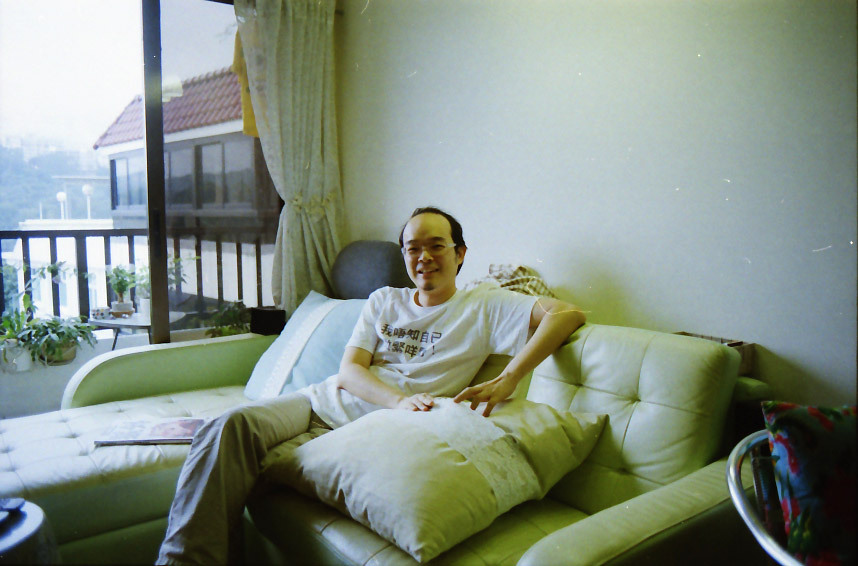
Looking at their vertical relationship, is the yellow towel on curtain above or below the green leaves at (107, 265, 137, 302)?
above

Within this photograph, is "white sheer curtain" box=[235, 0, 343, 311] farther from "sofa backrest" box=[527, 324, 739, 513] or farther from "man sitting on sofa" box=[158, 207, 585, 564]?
"sofa backrest" box=[527, 324, 739, 513]

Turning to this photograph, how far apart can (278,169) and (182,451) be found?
3.94 feet

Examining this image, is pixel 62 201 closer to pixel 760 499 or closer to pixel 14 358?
pixel 14 358

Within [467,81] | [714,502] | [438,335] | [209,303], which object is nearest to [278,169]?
[209,303]

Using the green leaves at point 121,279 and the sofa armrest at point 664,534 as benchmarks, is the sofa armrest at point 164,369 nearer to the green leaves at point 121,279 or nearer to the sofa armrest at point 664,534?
the green leaves at point 121,279

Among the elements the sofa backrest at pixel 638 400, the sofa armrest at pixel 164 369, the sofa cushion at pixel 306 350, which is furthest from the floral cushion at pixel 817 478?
the sofa armrest at pixel 164 369

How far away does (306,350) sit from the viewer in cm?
182

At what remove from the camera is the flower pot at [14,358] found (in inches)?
84.7

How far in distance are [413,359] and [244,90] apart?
1.37 meters

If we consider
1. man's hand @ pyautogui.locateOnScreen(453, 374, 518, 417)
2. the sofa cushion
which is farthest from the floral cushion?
the sofa cushion

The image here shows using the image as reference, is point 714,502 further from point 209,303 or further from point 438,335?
point 209,303

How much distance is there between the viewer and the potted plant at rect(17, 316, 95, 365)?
222 centimetres

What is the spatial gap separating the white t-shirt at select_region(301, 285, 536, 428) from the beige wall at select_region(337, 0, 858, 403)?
258mm

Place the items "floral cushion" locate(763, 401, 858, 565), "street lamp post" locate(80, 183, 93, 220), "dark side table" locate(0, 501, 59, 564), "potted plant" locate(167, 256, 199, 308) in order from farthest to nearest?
"potted plant" locate(167, 256, 199, 308) → "street lamp post" locate(80, 183, 93, 220) → "dark side table" locate(0, 501, 59, 564) → "floral cushion" locate(763, 401, 858, 565)
